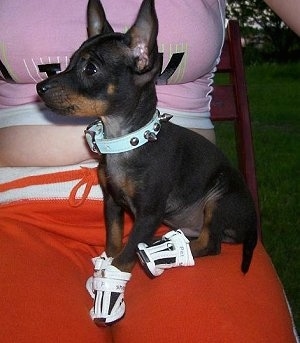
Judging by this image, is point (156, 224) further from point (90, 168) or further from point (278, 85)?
point (278, 85)

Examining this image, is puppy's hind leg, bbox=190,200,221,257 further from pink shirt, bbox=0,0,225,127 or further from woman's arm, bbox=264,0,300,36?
woman's arm, bbox=264,0,300,36

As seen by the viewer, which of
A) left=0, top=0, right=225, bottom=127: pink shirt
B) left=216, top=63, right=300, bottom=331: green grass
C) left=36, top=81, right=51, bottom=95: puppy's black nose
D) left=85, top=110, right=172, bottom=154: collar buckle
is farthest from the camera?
left=216, top=63, right=300, bottom=331: green grass

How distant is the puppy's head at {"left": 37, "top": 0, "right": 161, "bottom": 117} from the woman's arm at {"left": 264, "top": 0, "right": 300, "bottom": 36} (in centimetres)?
41

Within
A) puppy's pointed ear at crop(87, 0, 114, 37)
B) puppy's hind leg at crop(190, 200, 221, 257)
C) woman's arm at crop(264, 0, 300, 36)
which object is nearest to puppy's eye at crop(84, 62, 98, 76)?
puppy's pointed ear at crop(87, 0, 114, 37)

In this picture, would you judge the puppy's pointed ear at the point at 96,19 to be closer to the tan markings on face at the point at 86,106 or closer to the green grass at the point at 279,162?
the tan markings on face at the point at 86,106

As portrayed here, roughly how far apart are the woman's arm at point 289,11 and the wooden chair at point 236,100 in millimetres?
307

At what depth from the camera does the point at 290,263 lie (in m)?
3.38

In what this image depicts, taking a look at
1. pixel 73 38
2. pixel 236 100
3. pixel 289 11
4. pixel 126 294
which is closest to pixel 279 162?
pixel 236 100

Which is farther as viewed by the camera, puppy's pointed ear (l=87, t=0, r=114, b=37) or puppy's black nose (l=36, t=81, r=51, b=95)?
puppy's pointed ear (l=87, t=0, r=114, b=37)

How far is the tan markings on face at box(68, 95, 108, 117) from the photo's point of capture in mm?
1336

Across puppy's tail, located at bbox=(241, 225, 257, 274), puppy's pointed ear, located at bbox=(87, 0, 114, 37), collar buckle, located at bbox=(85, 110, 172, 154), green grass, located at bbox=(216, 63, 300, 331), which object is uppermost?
puppy's pointed ear, located at bbox=(87, 0, 114, 37)

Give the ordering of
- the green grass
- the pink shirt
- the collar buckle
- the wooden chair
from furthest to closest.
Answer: the green grass < the wooden chair < the pink shirt < the collar buckle

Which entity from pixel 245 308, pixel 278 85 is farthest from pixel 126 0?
pixel 278 85

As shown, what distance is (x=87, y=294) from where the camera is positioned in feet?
4.87
